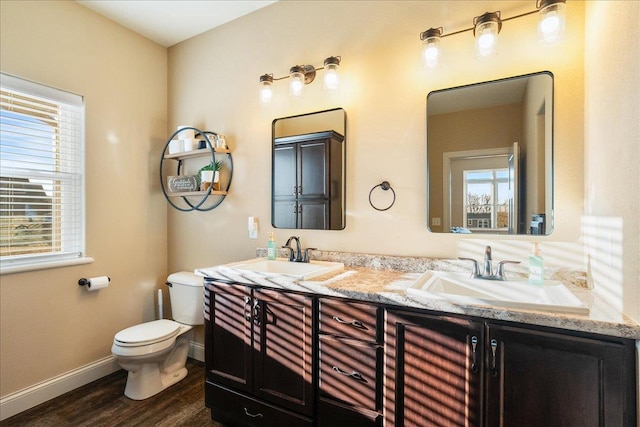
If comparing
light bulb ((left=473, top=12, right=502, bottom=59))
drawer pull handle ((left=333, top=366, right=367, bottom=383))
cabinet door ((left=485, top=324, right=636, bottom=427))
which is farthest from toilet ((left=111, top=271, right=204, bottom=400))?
light bulb ((left=473, top=12, right=502, bottom=59))

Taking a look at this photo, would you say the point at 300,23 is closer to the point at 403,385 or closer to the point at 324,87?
the point at 324,87

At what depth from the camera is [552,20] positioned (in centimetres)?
144

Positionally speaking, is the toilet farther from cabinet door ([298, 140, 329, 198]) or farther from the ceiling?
the ceiling

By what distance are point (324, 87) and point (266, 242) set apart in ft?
3.93

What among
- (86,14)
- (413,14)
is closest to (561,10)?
(413,14)

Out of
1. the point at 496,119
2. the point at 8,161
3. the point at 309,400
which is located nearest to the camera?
the point at 309,400

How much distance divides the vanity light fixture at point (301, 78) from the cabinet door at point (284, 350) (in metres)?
1.33

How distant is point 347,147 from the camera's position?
2100mm

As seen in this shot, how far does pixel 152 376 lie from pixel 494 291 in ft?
7.46

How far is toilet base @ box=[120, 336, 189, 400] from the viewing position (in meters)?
2.19

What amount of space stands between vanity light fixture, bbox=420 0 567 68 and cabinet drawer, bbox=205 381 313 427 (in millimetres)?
1998

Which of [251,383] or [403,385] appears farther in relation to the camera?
[251,383]

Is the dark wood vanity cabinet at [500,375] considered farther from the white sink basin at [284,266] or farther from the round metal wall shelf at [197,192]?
the round metal wall shelf at [197,192]

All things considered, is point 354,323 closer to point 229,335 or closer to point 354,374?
point 354,374
